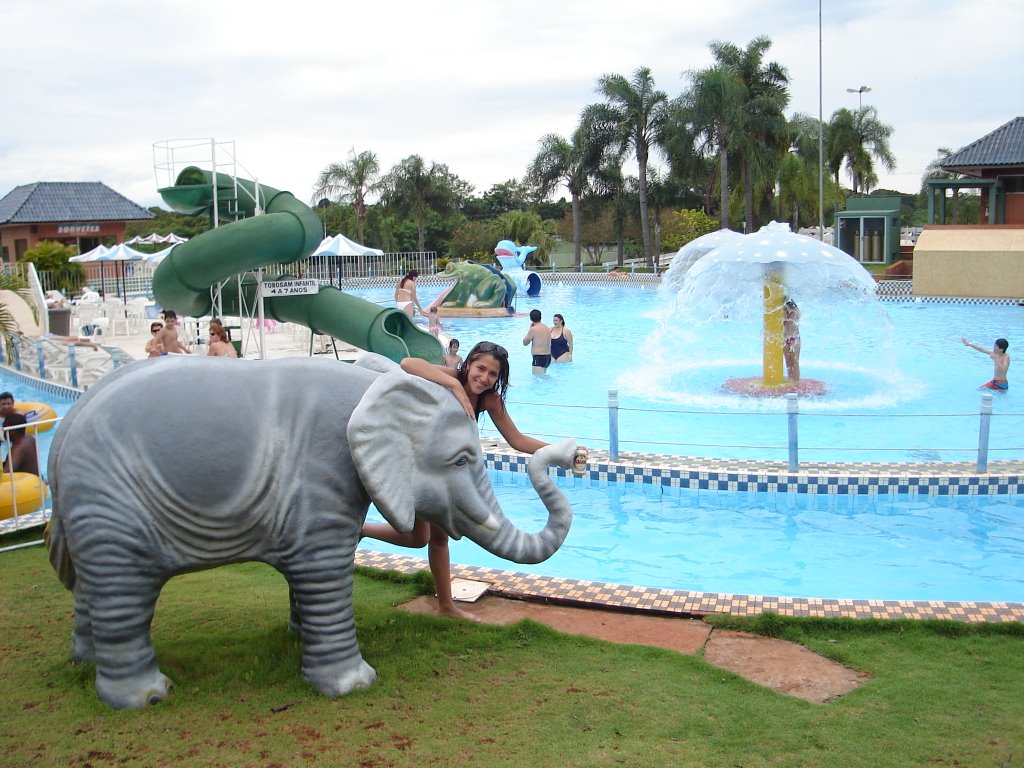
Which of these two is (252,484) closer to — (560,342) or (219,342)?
(219,342)

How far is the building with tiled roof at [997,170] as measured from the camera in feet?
109

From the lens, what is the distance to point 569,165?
48.5 m

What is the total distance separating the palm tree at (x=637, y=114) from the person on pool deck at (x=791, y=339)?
102 ft

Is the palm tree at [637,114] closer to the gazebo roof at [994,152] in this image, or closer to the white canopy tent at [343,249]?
the gazebo roof at [994,152]

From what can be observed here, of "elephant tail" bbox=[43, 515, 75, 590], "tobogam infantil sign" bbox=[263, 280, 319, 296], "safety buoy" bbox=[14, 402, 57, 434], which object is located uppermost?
"tobogam infantil sign" bbox=[263, 280, 319, 296]

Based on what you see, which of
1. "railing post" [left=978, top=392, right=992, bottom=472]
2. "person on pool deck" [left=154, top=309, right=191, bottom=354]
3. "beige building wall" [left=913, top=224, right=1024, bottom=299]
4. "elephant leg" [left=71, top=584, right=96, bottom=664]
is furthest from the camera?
"beige building wall" [left=913, top=224, right=1024, bottom=299]

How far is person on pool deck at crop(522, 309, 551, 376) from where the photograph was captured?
17406 millimetres

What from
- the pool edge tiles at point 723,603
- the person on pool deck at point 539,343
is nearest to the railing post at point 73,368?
the person on pool deck at point 539,343

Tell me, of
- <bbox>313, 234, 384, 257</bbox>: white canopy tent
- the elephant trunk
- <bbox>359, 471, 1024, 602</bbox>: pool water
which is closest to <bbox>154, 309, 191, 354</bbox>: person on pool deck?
<bbox>359, 471, 1024, 602</bbox>: pool water

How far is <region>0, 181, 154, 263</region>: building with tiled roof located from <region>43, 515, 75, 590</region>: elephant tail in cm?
4575

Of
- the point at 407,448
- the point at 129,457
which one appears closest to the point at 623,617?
the point at 407,448

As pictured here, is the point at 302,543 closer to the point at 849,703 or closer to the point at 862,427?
the point at 849,703

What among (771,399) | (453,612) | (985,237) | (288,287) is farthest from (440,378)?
(985,237)

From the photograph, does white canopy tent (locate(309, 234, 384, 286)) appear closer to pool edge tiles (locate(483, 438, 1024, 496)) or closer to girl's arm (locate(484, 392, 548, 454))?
pool edge tiles (locate(483, 438, 1024, 496))
